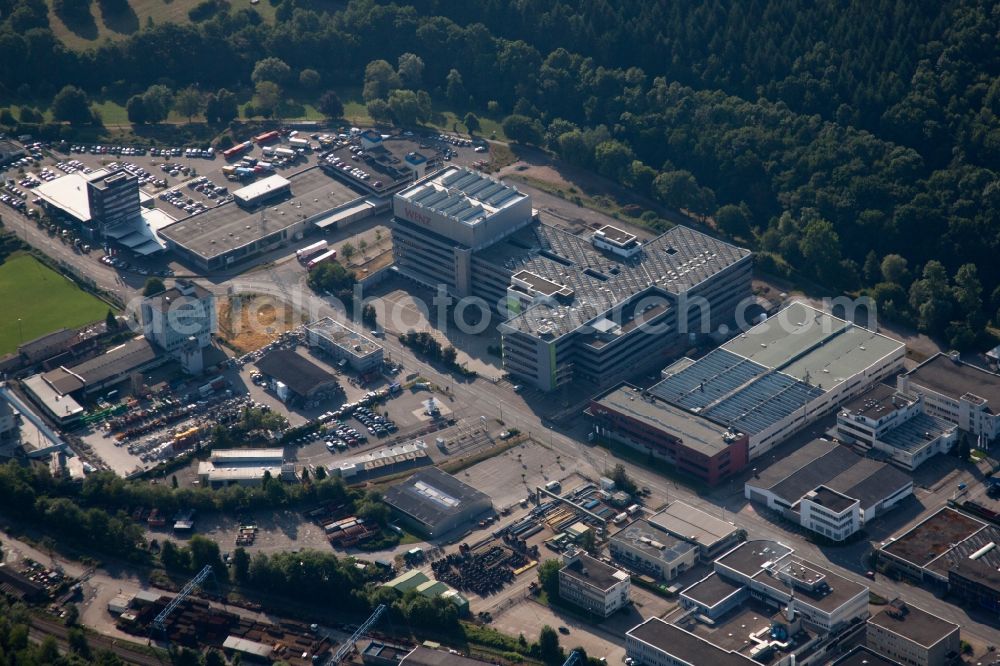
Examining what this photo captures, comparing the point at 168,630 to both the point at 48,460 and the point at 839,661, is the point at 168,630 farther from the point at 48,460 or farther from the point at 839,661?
the point at 839,661

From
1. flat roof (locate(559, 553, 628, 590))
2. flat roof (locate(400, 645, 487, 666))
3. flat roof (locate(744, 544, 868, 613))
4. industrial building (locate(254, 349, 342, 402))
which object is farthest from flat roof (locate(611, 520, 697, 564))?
industrial building (locate(254, 349, 342, 402))

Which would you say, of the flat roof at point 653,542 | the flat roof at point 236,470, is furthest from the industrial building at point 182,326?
the flat roof at point 653,542

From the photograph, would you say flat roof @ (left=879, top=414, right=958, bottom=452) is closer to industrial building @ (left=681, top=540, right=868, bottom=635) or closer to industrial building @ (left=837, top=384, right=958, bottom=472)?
industrial building @ (left=837, top=384, right=958, bottom=472)

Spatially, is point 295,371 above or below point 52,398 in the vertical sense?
above

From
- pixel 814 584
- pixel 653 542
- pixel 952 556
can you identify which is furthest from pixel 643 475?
pixel 952 556

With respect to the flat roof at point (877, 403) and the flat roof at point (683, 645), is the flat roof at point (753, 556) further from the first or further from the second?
the flat roof at point (877, 403)

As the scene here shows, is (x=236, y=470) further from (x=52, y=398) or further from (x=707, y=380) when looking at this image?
(x=707, y=380)

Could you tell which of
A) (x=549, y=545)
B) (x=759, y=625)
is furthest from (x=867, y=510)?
(x=549, y=545)
